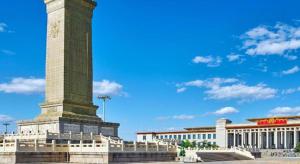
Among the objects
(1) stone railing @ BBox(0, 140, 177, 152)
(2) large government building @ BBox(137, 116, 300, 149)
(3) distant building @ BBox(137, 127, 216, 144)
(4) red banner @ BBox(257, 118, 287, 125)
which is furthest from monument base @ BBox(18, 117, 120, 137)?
(3) distant building @ BBox(137, 127, 216, 144)

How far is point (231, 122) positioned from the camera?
111875 millimetres

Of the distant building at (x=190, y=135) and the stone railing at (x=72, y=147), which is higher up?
the stone railing at (x=72, y=147)

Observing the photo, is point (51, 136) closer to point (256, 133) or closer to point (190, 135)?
point (256, 133)

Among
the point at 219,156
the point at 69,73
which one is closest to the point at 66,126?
the point at 69,73

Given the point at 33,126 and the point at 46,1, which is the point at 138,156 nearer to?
the point at 33,126

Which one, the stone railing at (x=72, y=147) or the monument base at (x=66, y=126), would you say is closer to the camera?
the stone railing at (x=72, y=147)

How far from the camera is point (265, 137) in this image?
109 m

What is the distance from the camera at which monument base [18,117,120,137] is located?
55606mm

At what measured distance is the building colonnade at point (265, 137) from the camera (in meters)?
102

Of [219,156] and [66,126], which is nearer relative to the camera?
[66,126]

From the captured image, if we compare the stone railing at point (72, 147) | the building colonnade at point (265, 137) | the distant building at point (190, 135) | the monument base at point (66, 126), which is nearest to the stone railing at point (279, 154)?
the building colonnade at point (265, 137)

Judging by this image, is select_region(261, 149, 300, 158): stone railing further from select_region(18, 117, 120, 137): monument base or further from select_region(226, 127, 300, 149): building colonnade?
select_region(18, 117, 120, 137): monument base

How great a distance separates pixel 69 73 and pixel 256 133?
2407 inches

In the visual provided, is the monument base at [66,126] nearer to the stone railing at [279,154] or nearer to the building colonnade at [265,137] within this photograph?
the stone railing at [279,154]
